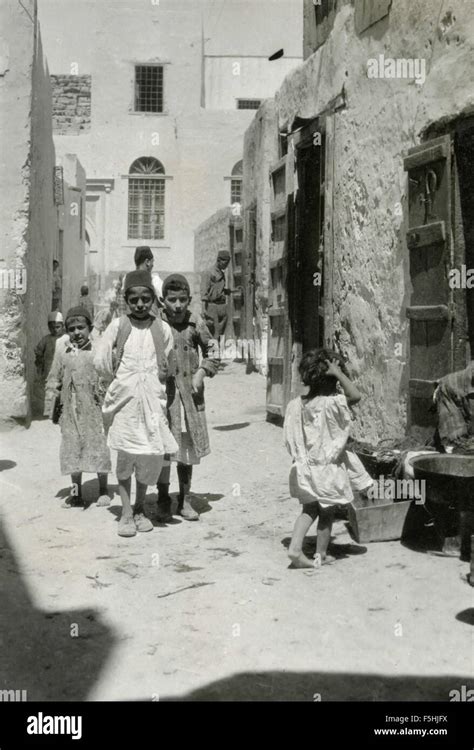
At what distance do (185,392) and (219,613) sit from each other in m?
2.13

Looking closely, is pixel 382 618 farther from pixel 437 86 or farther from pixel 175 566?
pixel 437 86

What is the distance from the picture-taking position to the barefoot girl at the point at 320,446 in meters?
4.63

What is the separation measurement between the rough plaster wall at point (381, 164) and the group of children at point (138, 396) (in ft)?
4.72

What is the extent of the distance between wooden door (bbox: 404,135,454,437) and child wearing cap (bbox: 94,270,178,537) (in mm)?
1674

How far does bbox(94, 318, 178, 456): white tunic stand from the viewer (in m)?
5.40

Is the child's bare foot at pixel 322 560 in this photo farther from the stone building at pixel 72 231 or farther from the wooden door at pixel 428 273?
the stone building at pixel 72 231

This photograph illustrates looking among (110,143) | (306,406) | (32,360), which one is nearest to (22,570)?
(306,406)

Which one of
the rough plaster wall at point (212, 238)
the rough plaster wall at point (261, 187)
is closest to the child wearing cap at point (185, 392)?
the rough plaster wall at point (261, 187)

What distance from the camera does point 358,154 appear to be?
7035 millimetres

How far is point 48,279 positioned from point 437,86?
7.43m

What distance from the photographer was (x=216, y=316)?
14156 mm

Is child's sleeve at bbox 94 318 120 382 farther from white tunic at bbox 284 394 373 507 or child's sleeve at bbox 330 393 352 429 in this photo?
child's sleeve at bbox 330 393 352 429

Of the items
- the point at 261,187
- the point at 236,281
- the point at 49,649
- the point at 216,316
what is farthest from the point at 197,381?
the point at 236,281

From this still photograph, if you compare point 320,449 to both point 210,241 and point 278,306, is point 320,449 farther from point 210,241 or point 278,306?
point 210,241
